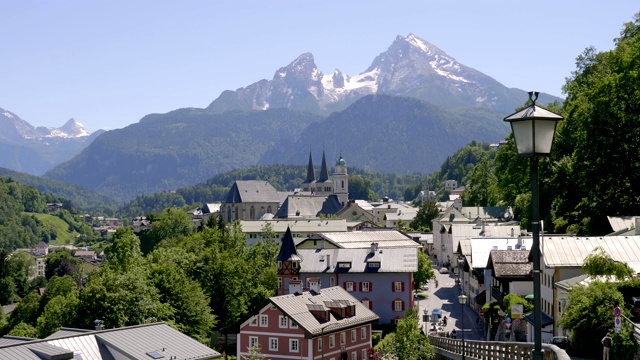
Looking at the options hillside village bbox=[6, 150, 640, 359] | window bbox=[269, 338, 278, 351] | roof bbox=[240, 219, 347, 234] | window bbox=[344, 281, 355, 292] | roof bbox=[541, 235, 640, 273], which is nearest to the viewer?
roof bbox=[541, 235, 640, 273]

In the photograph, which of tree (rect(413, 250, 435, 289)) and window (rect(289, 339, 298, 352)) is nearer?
window (rect(289, 339, 298, 352))

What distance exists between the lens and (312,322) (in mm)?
58594

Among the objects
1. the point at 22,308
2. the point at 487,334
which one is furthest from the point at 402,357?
the point at 22,308

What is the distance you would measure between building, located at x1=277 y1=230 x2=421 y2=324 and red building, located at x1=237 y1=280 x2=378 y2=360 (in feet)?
42.3

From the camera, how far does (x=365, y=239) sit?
10362 centimetres

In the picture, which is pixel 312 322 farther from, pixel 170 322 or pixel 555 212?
pixel 555 212

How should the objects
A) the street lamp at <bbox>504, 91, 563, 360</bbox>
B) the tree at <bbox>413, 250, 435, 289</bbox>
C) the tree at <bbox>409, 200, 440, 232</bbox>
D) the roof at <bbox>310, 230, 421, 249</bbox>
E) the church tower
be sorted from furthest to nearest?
the tree at <bbox>409, 200, 440, 232</bbox> < the roof at <bbox>310, 230, 421, 249</bbox> < the tree at <bbox>413, 250, 435, 289</bbox> < the church tower < the street lamp at <bbox>504, 91, 563, 360</bbox>

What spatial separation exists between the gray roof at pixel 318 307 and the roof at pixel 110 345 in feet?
44.7

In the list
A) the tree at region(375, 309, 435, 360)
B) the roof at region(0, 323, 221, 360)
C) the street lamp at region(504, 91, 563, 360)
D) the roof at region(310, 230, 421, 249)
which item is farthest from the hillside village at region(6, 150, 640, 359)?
the street lamp at region(504, 91, 563, 360)

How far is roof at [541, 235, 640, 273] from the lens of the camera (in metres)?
39.2

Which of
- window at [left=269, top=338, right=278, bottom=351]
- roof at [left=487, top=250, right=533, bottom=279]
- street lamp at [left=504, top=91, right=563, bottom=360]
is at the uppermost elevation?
street lamp at [left=504, top=91, right=563, bottom=360]

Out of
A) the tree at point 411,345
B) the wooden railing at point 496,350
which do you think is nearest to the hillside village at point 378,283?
the wooden railing at point 496,350

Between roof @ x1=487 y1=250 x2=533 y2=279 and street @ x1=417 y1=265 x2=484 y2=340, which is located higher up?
roof @ x1=487 y1=250 x2=533 y2=279

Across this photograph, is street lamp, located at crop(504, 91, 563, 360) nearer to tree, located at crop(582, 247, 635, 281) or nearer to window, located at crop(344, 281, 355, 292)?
tree, located at crop(582, 247, 635, 281)
